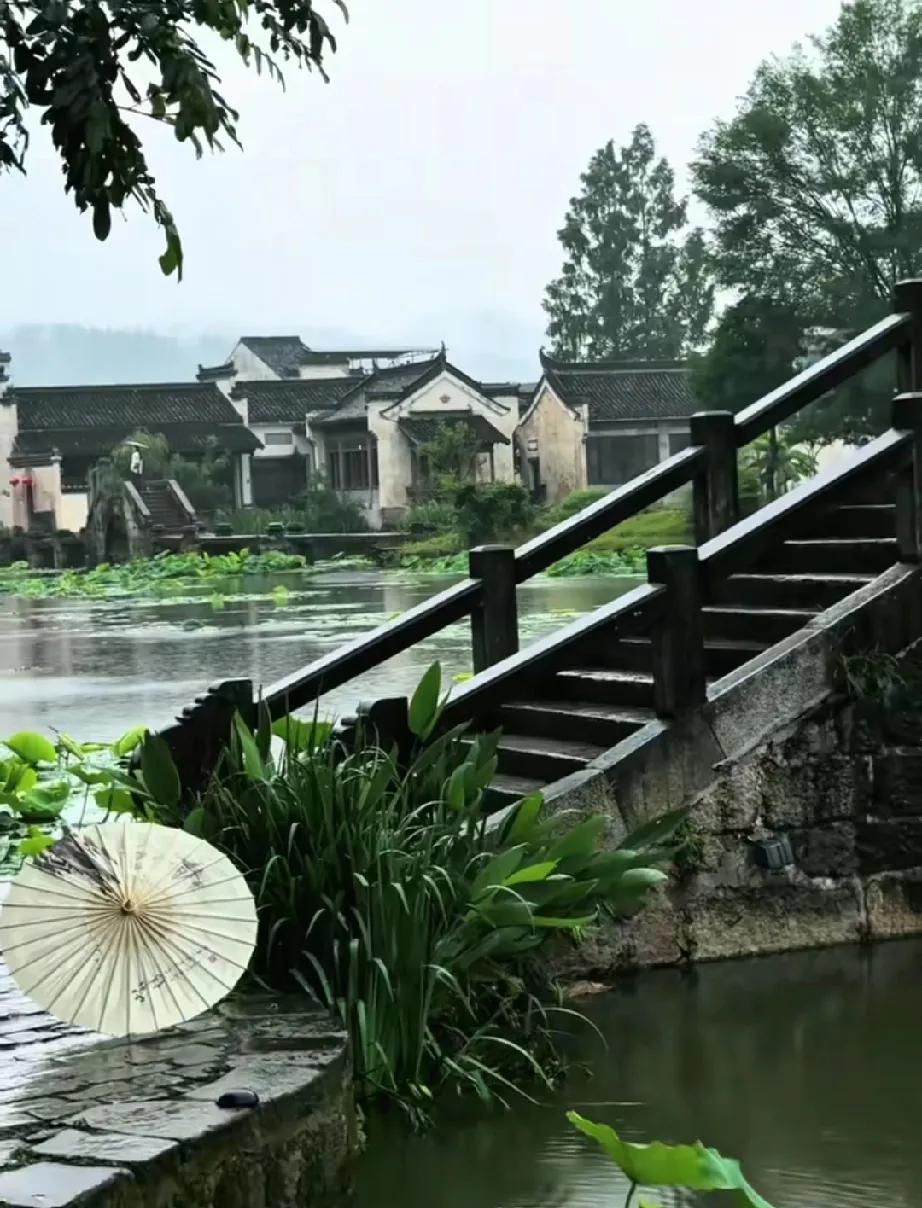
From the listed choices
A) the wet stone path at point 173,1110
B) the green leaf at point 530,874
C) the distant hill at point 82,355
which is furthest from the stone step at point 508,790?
the distant hill at point 82,355

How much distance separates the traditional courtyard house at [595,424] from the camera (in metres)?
35.7

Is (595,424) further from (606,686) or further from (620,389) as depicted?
(606,686)

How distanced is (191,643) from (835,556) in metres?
10.00

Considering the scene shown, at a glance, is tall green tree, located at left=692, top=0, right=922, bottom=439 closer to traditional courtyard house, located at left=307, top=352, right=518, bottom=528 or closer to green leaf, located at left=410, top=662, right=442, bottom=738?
traditional courtyard house, located at left=307, top=352, right=518, bottom=528

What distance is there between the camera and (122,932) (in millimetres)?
3506

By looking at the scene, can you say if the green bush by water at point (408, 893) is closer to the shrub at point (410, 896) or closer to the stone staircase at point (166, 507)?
the shrub at point (410, 896)

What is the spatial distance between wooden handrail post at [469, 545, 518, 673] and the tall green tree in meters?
22.6

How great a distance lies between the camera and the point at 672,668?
5160mm

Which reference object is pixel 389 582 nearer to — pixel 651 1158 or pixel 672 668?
pixel 672 668

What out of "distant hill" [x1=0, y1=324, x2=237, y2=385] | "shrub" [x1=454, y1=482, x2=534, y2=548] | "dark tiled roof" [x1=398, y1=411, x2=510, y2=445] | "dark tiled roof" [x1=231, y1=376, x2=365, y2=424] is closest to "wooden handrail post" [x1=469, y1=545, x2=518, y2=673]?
"shrub" [x1=454, y1=482, x2=534, y2=548]

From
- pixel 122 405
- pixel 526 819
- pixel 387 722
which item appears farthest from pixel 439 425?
pixel 526 819

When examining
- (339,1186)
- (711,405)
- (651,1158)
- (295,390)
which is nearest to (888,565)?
(339,1186)

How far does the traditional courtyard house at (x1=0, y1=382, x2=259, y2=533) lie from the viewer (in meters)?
36.2

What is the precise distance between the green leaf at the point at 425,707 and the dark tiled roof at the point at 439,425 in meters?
30.0
